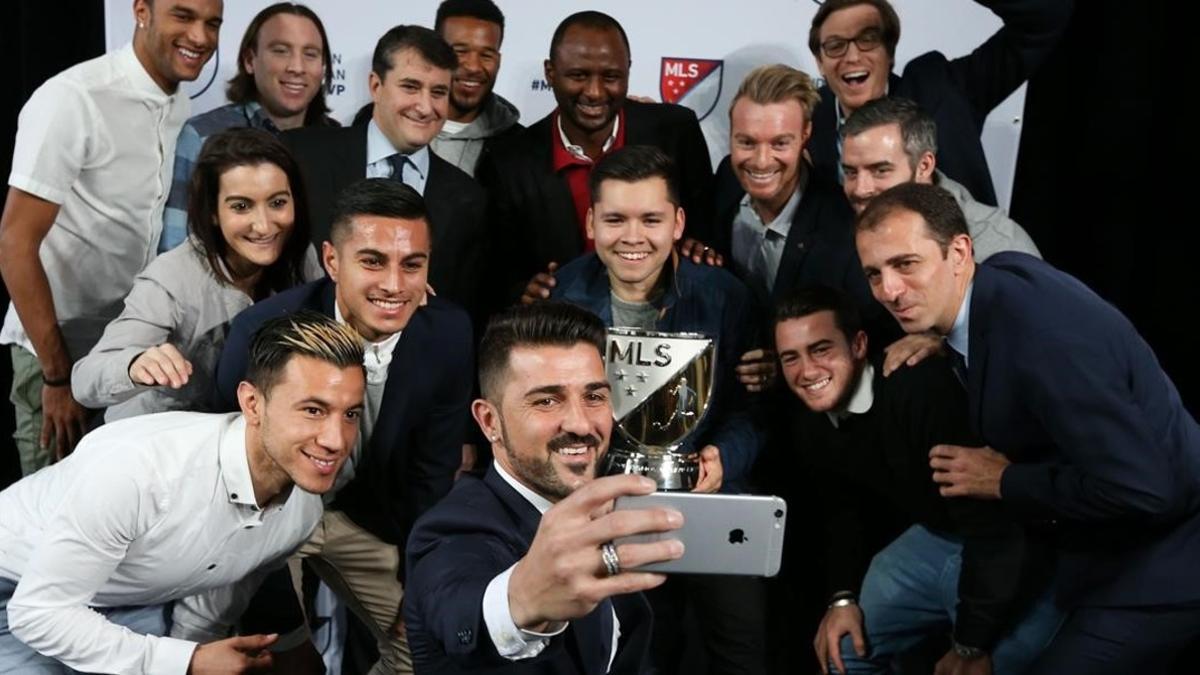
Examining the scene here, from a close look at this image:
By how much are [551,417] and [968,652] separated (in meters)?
1.23

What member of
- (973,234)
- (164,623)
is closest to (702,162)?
(973,234)

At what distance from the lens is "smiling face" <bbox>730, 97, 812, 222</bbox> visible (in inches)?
137

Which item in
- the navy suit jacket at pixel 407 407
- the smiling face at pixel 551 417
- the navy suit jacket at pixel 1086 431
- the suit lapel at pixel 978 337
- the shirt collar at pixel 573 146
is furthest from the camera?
the shirt collar at pixel 573 146

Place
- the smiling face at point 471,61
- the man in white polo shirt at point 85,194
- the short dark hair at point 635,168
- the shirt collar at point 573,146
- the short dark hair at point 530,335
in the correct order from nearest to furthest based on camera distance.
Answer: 1. the short dark hair at point 530,335
2. the short dark hair at point 635,168
3. the man in white polo shirt at point 85,194
4. the shirt collar at point 573,146
5. the smiling face at point 471,61

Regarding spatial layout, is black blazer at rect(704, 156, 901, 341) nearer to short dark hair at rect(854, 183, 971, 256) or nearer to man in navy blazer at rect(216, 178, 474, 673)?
short dark hair at rect(854, 183, 971, 256)

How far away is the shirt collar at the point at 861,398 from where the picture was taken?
321 cm

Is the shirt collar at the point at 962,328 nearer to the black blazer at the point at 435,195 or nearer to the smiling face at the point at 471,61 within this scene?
the black blazer at the point at 435,195

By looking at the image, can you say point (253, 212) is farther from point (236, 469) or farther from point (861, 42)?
point (861, 42)

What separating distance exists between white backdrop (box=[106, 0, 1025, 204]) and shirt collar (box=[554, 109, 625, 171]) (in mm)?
421

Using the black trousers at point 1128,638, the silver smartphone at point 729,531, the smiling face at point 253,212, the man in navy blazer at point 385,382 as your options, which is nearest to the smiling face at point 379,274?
the man in navy blazer at point 385,382

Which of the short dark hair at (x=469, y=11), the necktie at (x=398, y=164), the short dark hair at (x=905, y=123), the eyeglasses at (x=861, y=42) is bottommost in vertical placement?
the necktie at (x=398, y=164)

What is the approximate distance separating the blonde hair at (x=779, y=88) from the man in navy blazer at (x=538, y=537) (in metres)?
1.32

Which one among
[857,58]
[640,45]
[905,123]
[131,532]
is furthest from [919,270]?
[640,45]

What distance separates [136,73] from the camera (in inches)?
138
